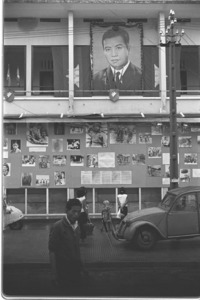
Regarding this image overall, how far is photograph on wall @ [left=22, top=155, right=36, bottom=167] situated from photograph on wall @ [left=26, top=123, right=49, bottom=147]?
12 cm

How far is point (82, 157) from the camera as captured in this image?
147 inches

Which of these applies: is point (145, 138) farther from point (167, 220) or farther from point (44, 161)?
point (167, 220)

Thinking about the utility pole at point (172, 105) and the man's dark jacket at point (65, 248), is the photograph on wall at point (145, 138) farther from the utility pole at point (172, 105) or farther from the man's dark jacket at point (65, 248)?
the man's dark jacket at point (65, 248)

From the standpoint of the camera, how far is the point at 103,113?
3850 millimetres

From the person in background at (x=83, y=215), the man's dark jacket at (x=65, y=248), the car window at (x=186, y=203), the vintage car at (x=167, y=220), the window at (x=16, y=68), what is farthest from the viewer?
the car window at (x=186, y=203)

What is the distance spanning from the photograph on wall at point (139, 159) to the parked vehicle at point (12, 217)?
3.88 ft

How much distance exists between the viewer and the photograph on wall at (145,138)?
11.8 ft

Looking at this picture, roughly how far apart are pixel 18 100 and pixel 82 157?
1.01 meters

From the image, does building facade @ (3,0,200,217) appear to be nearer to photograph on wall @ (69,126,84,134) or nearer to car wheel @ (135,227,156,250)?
photograph on wall @ (69,126,84,134)

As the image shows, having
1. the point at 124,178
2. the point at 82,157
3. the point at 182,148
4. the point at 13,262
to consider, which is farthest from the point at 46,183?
the point at 182,148

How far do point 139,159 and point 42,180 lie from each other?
963 mm

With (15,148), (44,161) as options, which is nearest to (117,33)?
(44,161)

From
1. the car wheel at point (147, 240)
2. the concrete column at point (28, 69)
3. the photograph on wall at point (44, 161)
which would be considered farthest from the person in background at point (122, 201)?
the concrete column at point (28, 69)

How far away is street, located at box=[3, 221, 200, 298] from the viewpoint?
233 centimetres
